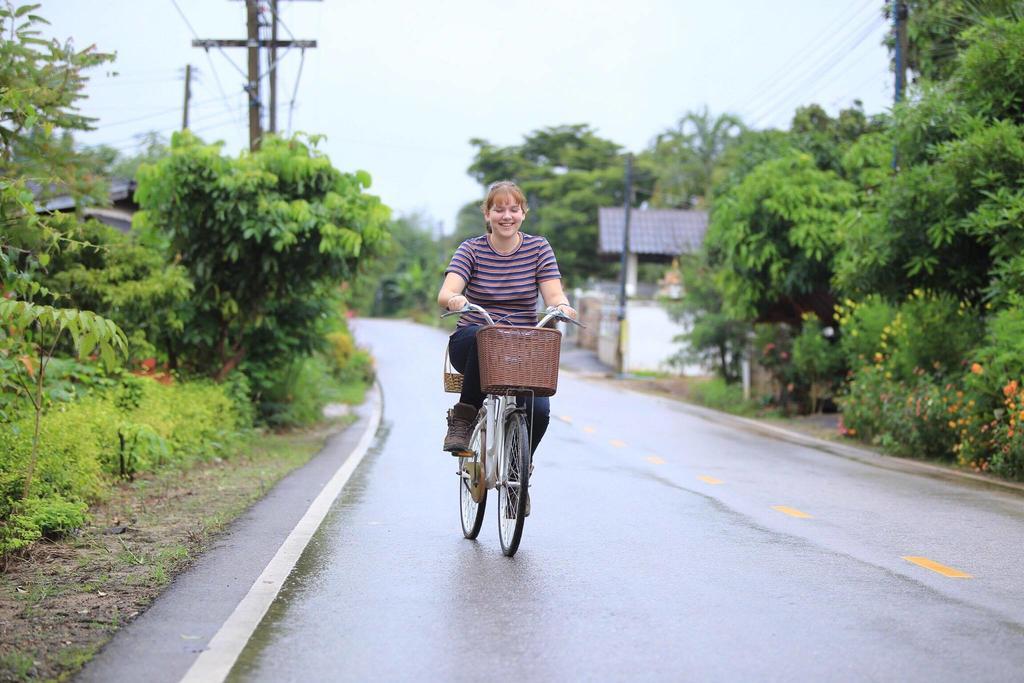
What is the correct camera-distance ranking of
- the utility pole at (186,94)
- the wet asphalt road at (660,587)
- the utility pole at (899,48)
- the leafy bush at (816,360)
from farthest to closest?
1. the utility pole at (186,94)
2. the leafy bush at (816,360)
3. the utility pole at (899,48)
4. the wet asphalt road at (660,587)

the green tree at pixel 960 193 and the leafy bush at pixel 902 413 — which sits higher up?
the green tree at pixel 960 193

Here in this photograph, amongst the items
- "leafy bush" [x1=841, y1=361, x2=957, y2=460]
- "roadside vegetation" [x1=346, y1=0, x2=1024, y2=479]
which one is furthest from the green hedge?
"leafy bush" [x1=841, y1=361, x2=957, y2=460]

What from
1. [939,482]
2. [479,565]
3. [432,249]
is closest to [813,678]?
[479,565]

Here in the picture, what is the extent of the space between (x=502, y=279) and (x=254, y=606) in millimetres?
2536

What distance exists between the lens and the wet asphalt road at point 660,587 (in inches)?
184

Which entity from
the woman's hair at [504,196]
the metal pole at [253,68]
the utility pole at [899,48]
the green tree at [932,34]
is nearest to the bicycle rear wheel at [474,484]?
the woman's hair at [504,196]

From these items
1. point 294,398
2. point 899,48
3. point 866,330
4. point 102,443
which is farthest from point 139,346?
point 899,48

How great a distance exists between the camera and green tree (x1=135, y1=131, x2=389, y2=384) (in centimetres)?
1488

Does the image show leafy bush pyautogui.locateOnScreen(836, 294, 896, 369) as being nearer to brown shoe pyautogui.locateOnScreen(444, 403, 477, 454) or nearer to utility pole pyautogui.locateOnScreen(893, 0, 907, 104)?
utility pole pyautogui.locateOnScreen(893, 0, 907, 104)

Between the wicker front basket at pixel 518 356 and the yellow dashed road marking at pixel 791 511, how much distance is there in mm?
3261

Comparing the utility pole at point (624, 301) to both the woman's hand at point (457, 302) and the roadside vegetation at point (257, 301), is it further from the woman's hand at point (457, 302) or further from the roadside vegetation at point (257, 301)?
the woman's hand at point (457, 302)

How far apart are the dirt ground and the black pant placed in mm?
1879

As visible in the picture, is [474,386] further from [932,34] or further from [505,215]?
[932,34]

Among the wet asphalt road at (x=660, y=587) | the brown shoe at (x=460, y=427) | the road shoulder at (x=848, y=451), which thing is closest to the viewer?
the wet asphalt road at (x=660, y=587)
